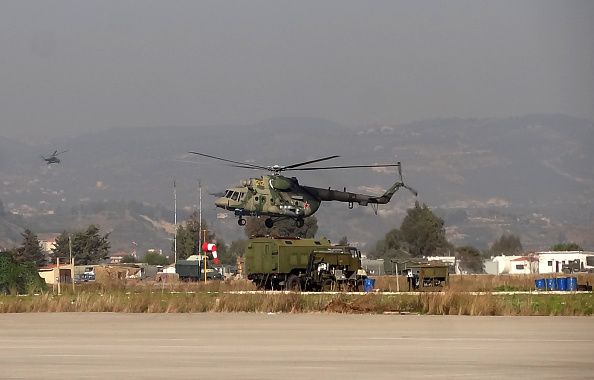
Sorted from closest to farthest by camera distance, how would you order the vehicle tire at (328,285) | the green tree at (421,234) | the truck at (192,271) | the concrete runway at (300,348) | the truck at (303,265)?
the concrete runway at (300,348)
the vehicle tire at (328,285)
the truck at (303,265)
the truck at (192,271)
the green tree at (421,234)

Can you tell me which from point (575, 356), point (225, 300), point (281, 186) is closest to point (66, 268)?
point (281, 186)

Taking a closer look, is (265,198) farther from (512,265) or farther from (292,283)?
(512,265)

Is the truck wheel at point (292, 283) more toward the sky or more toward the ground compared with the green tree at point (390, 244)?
more toward the ground

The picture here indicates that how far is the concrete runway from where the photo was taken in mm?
19172

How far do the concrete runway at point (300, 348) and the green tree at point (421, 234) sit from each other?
129m

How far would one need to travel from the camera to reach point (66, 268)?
12550cm

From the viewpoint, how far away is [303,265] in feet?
→ 227

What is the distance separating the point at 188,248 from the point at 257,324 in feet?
530

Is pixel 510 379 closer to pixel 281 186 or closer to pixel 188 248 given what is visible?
pixel 281 186

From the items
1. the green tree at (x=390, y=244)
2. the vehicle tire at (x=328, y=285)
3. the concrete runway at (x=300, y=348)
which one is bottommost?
the concrete runway at (x=300, y=348)

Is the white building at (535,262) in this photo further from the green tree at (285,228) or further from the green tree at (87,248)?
the green tree at (87,248)

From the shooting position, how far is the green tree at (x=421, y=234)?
16400cm

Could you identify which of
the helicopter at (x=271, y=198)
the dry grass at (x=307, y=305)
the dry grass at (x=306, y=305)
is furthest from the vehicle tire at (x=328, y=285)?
the dry grass at (x=306, y=305)

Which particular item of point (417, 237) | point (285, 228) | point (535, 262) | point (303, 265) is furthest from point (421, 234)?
point (303, 265)
